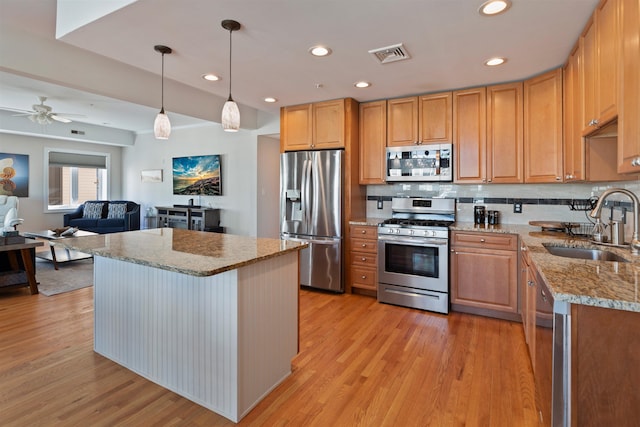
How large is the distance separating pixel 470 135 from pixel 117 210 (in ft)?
24.6

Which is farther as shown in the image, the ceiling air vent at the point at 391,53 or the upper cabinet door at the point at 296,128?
the upper cabinet door at the point at 296,128

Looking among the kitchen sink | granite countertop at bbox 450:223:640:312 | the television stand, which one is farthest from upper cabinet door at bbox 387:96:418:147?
the television stand

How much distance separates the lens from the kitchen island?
178 centimetres

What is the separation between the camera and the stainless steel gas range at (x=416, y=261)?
11.0 feet

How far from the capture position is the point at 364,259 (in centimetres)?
393

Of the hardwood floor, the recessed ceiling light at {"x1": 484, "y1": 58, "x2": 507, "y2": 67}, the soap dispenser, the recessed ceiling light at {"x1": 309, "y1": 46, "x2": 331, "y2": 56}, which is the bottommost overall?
the hardwood floor

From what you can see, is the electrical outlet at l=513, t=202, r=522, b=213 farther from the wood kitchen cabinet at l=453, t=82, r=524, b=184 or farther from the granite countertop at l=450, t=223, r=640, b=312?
the granite countertop at l=450, t=223, r=640, b=312

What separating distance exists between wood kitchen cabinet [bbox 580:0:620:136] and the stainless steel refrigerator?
234cm

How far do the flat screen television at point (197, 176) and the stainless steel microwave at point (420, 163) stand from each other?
3891mm

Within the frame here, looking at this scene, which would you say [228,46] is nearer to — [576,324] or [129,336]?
[129,336]

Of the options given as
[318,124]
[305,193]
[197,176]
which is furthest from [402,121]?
[197,176]

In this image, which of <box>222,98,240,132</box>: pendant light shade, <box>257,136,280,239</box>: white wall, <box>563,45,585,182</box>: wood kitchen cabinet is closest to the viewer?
<box>222,98,240,132</box>: pendant light shade

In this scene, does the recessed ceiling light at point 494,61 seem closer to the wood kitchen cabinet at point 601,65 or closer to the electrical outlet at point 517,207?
the wood kitchen cabinet at point 601,65

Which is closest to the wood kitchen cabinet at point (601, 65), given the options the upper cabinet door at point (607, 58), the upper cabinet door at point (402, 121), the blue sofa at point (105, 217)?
the upper cabinet door at point (607, 58)
